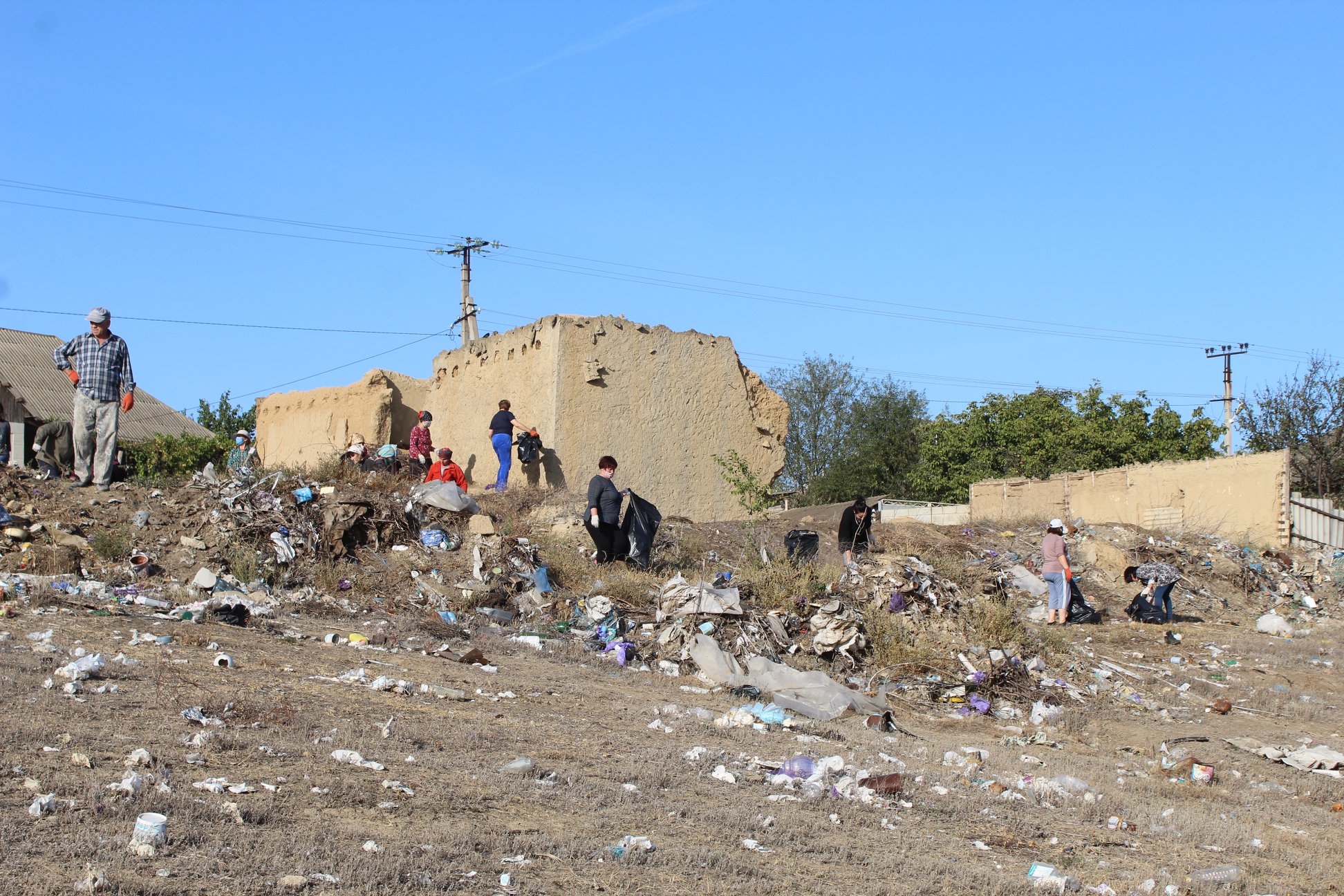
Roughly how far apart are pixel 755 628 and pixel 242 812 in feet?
18.5

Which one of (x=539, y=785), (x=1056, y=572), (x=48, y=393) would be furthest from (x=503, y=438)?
(x=48, y=393)

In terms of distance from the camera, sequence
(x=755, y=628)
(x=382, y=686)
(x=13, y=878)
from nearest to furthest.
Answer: (x=13, y=878), (x=382, y=686), (x=755, y=628)

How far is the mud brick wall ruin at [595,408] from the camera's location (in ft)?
45.5

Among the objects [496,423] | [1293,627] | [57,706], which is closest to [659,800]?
[57,706]

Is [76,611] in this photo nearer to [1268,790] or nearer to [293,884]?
[293,884]

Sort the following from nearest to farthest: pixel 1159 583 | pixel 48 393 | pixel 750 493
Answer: pixel 1159 583
pixel 750 493
pixel 48 393

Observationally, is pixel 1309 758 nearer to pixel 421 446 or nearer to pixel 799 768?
pixel 799 768

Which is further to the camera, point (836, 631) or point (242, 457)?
point (242, 457)

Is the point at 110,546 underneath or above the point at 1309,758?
above

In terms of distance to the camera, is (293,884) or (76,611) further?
(76,611)

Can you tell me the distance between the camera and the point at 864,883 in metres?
4.00

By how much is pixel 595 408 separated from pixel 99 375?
5711 millimetres

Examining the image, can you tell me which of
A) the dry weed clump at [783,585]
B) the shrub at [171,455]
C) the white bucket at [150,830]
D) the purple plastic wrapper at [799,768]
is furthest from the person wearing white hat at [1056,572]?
the white bucket at [150,830]

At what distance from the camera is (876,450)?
39.5 meters
